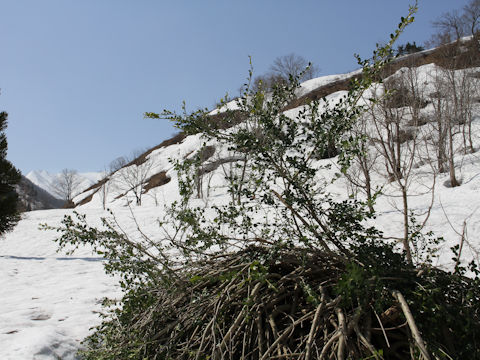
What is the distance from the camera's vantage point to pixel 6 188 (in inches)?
437

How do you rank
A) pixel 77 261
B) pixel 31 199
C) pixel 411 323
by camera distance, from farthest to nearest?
pixel 31 199 < pixel 77 261 < pixel 411 323

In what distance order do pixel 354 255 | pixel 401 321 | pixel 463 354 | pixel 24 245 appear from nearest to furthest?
pixel 463 354, pixel 401 321, pixel 354 255, pixel 24 245

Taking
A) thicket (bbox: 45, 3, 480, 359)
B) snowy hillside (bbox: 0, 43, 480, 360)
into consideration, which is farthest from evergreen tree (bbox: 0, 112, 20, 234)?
thicket (bbox: 45, 3, 480, 359)

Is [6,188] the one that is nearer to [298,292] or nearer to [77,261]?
[77,261]

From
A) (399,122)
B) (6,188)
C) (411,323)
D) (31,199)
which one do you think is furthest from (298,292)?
(31,199)

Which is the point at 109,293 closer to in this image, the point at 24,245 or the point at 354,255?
the point at 354,255

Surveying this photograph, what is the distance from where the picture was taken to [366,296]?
1250mm

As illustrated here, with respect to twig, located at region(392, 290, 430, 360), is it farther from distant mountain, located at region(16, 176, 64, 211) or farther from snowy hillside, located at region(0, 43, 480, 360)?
distant mountain, located at region(16, 176, 64, 211)

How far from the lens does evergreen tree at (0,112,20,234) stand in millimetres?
10859

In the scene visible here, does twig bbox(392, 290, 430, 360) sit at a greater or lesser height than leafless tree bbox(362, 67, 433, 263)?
lesser

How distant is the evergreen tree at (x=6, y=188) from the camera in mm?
10859

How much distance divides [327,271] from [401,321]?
1.18ft

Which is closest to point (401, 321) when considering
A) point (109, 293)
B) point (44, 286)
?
point (109, 293)

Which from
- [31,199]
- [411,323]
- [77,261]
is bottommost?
[77,261]
